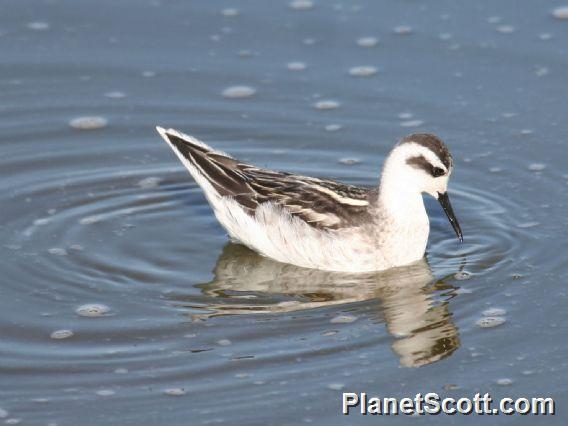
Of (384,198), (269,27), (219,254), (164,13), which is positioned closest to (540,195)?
(384,198)

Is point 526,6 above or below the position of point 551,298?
above

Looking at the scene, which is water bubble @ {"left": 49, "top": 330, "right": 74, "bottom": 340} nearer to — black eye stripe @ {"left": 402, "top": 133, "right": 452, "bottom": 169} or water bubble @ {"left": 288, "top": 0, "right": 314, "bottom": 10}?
black eye stripe @ {"left": 402, "top": 133, "right": 452, "bottom": 169}

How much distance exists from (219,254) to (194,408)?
313 cm

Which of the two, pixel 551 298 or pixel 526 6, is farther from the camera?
pixel 526 6

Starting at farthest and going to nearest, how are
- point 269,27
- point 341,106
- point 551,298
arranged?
point 269,27
point 341,106
point 551,298

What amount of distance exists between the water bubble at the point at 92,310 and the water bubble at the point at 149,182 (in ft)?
8.32

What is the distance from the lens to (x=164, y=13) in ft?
53.7

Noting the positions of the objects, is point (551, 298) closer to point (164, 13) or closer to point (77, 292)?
point (77, 292)

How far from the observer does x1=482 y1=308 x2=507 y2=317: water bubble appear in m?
10.9

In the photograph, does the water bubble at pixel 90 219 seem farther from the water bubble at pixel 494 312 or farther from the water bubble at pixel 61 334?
the water bubble at pixel 494 312

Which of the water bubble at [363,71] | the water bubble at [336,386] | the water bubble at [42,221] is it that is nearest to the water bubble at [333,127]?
the water bubble at [363,71]

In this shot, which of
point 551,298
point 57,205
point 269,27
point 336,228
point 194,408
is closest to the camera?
point 194,408

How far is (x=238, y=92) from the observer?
49.2 feet

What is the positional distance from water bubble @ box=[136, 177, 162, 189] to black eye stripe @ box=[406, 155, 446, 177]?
289cm
